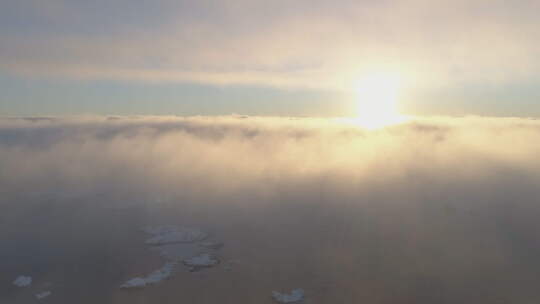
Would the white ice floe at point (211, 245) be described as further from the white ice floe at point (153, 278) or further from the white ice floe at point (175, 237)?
the white ice floe at point (153, 278)

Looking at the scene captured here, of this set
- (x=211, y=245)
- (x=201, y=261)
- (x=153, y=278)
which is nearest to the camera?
(x=153, y=278)

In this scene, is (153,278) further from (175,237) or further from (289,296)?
(289,296)

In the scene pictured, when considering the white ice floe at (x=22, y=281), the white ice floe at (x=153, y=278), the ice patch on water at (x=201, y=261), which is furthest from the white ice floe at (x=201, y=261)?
the white ice floe at (x=22, y=281)

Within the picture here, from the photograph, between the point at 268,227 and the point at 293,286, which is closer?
the point at 293,286

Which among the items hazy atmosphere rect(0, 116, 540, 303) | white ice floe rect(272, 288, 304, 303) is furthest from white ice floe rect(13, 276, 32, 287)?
white ice floe rect(272, 288, 304, 303)

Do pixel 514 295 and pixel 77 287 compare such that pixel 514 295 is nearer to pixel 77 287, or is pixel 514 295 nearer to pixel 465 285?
pixel 465 285

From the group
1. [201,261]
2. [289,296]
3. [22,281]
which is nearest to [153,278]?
[201,261]

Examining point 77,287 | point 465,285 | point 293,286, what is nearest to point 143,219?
point 77,287
